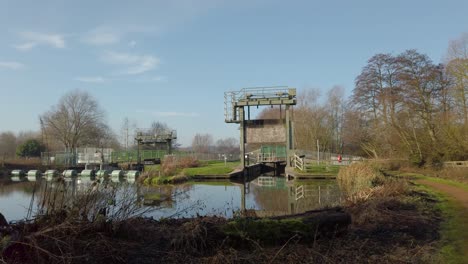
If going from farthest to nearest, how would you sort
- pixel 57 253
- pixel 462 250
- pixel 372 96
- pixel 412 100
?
1. pixel 372 96
2. pixel 412 100
3. pixel 462 250
4. pixel 57 253

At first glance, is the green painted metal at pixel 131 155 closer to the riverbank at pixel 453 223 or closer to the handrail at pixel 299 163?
the handrail at pixel 299 163

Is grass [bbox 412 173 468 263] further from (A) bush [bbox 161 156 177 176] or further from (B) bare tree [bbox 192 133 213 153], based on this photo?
(B) bare tree [bbox 192 133 213 153]

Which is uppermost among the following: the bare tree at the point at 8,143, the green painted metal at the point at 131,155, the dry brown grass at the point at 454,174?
the bare tree at the point at 8,143

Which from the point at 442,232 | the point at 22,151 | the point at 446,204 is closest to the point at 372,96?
the point at 446,204

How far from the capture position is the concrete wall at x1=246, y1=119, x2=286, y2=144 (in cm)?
3369

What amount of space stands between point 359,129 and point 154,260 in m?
36.2

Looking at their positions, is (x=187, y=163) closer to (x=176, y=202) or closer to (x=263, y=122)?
(x=263, y=122)

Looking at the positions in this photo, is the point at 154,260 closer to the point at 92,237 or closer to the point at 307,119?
the point at 92,237

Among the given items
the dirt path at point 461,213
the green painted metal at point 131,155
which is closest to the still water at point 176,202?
the dirt path at point 461,213

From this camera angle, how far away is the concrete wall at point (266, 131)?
33688 millimetres

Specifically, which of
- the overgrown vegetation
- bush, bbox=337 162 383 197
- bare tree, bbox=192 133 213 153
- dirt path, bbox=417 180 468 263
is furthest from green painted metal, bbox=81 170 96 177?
bare tree, bbox=192 133 213 153

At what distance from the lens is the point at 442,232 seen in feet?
25.5

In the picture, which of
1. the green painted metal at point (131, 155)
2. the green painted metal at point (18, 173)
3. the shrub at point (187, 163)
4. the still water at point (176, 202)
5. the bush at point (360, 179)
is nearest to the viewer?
the still water at point (176, 202)

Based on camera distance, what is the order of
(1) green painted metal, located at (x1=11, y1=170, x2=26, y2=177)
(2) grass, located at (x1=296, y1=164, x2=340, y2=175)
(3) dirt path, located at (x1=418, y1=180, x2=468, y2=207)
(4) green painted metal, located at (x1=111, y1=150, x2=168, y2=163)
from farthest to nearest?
(4) green painted metal, located at (x1=111, y1=150, x2=168, y2=163) < (1) green painted metal, located at (x1=11, y1=170, x2=26, y2=177) < (2) grass, located at (x1=296, y1=164, x2=340, y2=175) < (3) dirt path, located at (x1=418, y1=180, x2=468, y2=207)
